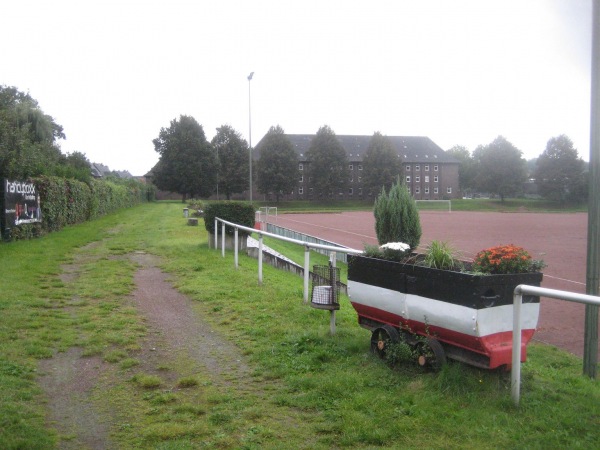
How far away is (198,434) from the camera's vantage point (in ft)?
12.9

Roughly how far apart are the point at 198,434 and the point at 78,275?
825 cm

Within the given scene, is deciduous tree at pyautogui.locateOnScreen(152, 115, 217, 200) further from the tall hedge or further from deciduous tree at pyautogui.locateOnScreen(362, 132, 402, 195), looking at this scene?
deciduous tree at pyautogui.locateOnScreen(362, 132, 402, 195)

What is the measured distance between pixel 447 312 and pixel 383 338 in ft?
2.99

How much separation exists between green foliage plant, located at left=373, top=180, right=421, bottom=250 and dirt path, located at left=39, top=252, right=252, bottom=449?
261cm

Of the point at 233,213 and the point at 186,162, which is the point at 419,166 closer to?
the point at 233,213

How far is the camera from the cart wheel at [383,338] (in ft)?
16.6

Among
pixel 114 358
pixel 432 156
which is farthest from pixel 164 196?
pixel 114 358

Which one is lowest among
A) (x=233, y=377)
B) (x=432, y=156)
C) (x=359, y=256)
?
(x=233, y=377)

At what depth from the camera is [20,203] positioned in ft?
57.0

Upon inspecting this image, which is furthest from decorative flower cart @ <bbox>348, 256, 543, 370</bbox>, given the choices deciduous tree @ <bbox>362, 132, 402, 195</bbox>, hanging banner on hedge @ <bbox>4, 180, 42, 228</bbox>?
deciduous tree @ <bbox>362, 132, 402, 195</bbox>

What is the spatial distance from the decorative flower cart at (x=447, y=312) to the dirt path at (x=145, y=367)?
4.49 feet

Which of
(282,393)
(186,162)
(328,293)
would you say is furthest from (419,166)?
(186,162)

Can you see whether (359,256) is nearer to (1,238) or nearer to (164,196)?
(1,238)

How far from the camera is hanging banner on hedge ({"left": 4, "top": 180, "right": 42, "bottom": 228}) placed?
16391mm
